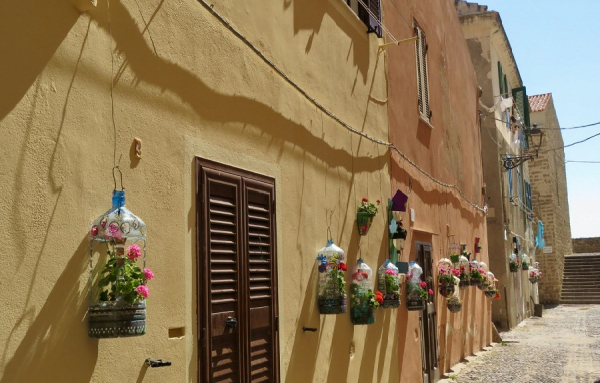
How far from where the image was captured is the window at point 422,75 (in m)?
10.9

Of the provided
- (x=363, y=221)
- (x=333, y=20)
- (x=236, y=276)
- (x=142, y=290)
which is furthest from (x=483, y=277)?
(x=142, y=290)

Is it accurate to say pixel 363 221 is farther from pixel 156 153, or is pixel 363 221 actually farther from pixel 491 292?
pixel 491 292

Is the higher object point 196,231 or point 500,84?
point 500,84

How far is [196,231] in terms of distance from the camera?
14.9ft

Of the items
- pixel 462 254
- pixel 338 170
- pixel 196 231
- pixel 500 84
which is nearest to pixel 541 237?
pixel 500 84

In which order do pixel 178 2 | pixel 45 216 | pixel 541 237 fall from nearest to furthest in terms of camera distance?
pixel 45 216 → pixel 178 2 → pixel 541 237

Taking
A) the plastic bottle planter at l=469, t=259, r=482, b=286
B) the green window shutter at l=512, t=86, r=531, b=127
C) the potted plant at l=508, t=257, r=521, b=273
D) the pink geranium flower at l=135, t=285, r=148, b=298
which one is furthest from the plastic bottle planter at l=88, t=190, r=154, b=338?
the green window shutter at l=512, t=86, r=531, b=127

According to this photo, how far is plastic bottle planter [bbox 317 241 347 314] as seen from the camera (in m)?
6.22

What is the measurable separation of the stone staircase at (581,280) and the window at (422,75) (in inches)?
838

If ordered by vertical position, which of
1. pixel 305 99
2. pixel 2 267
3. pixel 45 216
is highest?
pixel 305 99

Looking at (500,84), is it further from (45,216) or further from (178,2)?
(45,216)

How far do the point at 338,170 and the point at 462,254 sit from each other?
689cm

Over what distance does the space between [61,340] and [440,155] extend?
9.54 m

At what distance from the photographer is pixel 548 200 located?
1249 inches
